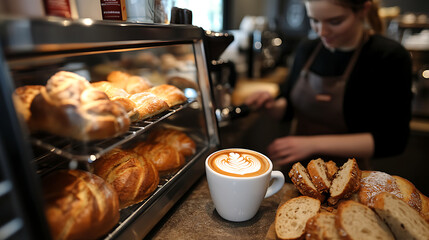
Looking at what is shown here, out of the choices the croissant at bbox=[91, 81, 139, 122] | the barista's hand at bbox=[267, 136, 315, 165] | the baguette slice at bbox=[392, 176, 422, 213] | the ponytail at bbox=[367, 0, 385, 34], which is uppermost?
the ponytail at bbox=[367, 0, 385, 34]

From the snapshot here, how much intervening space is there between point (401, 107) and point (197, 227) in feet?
4.82

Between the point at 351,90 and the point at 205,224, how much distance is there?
55.2 inches

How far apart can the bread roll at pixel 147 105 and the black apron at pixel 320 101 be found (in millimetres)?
1310

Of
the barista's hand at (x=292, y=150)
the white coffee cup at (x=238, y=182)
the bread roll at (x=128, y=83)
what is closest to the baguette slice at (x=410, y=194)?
the white coffee cup at (x=238, y=182)

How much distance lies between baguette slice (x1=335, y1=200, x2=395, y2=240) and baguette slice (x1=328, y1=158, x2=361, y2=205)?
0.08 m

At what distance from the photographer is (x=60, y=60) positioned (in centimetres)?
88

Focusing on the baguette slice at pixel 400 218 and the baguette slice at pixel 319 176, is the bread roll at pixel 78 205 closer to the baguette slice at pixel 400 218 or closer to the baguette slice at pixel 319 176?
the baguette slice at pixel 319 176

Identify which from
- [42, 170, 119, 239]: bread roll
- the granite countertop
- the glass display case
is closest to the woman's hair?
the glass display case

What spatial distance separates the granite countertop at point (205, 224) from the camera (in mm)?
810

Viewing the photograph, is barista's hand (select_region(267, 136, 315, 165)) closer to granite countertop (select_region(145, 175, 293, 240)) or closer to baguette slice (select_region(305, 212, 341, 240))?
granite countertop (select_region(145, 175, 293, 240))

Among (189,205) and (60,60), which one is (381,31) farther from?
(60,60)

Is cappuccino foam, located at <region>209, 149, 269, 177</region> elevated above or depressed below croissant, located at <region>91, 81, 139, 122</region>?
below

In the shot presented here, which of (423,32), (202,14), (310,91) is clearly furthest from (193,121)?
(423,32)

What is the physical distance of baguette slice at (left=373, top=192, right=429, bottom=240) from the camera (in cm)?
67
